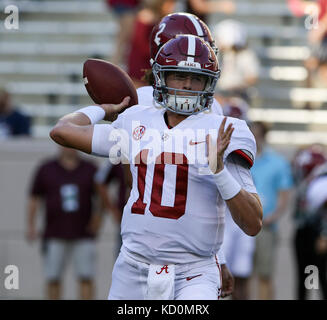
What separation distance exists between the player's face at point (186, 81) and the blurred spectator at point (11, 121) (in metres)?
5.10

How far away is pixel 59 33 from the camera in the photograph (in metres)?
10.6

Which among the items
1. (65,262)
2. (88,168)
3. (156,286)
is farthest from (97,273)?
(156,286)

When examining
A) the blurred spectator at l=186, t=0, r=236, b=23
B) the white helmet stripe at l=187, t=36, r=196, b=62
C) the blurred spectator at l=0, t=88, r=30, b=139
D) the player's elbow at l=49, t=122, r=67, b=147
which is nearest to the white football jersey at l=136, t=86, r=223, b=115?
the white helmet stripe at l=187, t=36, r=196, b=62

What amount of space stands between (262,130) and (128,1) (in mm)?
2238

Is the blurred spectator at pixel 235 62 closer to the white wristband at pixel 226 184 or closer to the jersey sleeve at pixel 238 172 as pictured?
the jersey sleeve at pixel 238 172

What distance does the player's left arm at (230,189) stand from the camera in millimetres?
3371

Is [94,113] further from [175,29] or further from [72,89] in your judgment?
[72,89]

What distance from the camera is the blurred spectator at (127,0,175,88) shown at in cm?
751

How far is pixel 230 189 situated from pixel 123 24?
5.52 metres

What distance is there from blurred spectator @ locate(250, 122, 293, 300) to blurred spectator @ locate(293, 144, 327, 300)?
14 cm

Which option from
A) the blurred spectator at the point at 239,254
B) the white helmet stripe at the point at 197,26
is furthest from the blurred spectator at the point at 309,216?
the white helmet stripe at the point at 197,26

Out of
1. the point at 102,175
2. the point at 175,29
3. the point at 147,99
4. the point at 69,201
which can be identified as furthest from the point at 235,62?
the point at 147,99

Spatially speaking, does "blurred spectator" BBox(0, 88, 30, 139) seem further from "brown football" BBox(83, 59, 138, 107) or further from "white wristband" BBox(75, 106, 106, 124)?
"white wristband" BBox(75, 106, 106, 124)

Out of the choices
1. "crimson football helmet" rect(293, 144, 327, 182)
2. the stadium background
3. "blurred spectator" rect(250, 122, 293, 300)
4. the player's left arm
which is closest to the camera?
the player's left arm
